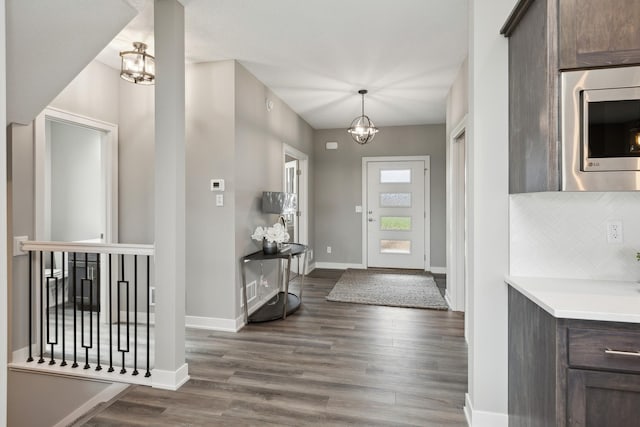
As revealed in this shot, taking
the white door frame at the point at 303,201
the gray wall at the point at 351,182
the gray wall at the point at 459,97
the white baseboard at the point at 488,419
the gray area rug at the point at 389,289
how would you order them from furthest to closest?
1. the gray wall at the point at 351,182
2. the white door frame at the point at 303,201
3. the gray area rug at the point at 389,289
4. the gray wall at the point at 459,97
5. the white baseboard at the point at 488,419

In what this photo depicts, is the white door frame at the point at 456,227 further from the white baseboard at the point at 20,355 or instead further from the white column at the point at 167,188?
the white baseboard at the point at 20,355

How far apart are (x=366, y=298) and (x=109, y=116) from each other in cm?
362

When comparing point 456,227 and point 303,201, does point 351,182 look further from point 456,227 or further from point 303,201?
point 456,227

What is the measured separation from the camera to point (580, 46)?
141cm

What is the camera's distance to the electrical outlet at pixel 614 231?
171 centimetres

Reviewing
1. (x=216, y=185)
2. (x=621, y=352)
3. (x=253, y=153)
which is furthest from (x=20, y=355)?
(x=621, y=352)

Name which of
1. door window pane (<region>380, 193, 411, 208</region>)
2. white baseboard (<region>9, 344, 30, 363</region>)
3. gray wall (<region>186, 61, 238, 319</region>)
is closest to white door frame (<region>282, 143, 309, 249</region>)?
door window pane (<region>380, 193, 411, 208</region>)

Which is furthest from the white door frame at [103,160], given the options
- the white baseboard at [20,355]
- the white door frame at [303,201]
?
the white door frame at [303,201]

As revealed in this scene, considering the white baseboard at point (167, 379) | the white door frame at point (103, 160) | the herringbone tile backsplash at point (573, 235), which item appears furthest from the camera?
the white door frame at point (103, 160)

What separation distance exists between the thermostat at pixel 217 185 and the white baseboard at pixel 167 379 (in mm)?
1636

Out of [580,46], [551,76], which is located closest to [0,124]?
[551,76]

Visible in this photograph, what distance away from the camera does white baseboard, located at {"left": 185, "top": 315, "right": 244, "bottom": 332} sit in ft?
10.7

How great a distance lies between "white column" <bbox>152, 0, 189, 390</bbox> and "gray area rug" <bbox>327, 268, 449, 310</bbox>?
2.31 m

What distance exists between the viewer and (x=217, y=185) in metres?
3.29
